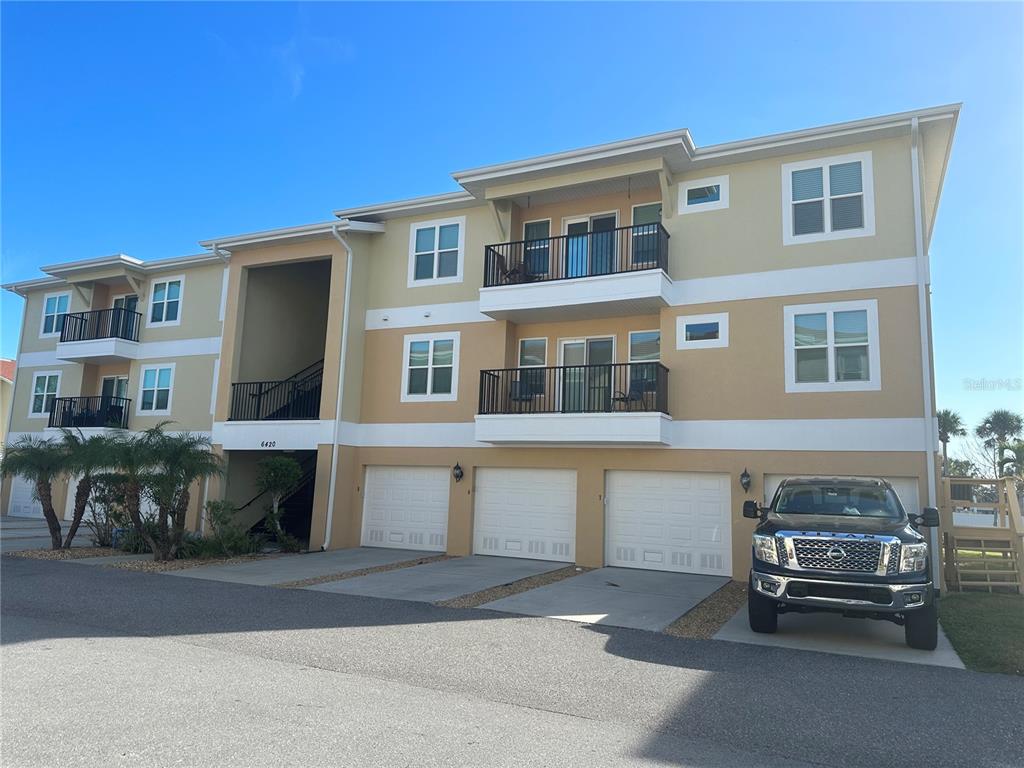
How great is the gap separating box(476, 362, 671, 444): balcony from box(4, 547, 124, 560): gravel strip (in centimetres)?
895

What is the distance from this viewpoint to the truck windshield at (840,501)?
8820 millimetres

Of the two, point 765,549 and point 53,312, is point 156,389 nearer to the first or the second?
point 53,312

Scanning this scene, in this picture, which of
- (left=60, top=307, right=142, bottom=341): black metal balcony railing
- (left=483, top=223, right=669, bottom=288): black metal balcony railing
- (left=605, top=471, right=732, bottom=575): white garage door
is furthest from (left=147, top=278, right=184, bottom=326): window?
(left=605, top=471, right=732, bottom=575): white garage door

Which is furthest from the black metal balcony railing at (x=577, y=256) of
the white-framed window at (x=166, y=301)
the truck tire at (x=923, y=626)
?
the white-framed window at (x=166, y=301)

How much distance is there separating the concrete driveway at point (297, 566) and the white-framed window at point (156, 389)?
8.98 metres

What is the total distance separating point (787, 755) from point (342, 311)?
14.9 meters

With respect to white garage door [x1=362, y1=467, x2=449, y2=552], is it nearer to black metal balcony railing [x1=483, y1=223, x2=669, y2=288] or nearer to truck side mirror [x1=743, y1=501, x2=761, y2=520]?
black metal balcony railing [x1=483, y1=223, x2=669, y2=288]

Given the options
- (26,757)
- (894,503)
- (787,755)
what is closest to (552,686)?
(787,755)

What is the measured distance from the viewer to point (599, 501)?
14727 millimetres

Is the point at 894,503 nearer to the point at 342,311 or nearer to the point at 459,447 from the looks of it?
the point at 459,447

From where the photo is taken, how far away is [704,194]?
14625 mm

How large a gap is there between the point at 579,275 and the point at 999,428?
36398 mm

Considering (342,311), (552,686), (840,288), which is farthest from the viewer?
(342,311)

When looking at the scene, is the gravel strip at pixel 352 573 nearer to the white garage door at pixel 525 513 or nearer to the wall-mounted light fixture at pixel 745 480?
the white garage door at pixel 525 513
